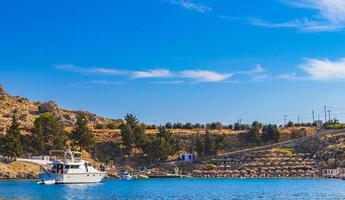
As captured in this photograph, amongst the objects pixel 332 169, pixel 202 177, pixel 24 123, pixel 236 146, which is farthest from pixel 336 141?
pixel 24 123

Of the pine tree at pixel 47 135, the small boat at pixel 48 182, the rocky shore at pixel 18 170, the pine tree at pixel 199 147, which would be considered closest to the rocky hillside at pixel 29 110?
the pine tree at pixel 47 135

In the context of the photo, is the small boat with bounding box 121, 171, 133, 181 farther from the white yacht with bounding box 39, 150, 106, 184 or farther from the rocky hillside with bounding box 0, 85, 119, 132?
the rocky hillside with bounding box 0, 85, 119, 132

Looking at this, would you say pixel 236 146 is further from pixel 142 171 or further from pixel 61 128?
pixel 61 128

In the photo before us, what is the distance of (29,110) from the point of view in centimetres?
14862

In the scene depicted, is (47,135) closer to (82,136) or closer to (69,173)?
(82,136)

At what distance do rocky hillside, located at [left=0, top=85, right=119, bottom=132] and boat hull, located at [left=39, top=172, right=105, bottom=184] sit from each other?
1504 inches

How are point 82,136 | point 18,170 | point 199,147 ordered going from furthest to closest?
point 199,147, point 82,136, point 18,170

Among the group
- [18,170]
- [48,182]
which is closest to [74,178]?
[48,182]

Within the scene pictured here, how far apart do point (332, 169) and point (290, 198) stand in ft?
182

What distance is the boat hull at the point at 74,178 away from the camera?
90031mm

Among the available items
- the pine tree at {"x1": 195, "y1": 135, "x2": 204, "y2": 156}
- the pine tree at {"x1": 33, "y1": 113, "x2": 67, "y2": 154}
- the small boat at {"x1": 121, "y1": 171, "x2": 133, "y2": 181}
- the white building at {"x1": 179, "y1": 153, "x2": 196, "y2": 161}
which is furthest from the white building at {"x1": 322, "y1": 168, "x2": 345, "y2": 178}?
the pine tree at {"x1": 33, "y1": 113, "x2": 67, "y2": 154}

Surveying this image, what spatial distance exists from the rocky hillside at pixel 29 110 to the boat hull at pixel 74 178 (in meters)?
38.2

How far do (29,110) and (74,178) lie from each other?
61.8m

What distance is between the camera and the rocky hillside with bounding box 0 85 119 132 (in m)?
133
